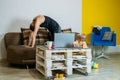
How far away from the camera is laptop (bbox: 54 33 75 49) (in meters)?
→ 4.48

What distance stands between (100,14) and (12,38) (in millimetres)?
2822

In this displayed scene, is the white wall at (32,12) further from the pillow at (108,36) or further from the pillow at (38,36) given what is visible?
the pillow at (108,36)

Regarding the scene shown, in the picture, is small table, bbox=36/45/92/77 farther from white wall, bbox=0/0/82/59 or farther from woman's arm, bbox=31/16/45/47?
white wall, bbox=0/0/82/59

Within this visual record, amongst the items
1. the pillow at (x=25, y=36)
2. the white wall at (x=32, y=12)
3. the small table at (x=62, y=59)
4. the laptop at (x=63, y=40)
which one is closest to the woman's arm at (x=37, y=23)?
the small table at (x=62, y=59)

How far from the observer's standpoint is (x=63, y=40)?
455 centimetres

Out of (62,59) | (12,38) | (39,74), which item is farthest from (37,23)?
(12,38)

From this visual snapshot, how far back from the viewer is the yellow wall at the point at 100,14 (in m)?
7.12

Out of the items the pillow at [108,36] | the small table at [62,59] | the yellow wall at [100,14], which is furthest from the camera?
the yellow wall at [100,14]

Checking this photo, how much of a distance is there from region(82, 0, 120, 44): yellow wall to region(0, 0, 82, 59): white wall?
25 cm

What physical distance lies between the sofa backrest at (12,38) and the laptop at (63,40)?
174 cm

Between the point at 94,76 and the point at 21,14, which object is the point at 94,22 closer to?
the point at 21,14

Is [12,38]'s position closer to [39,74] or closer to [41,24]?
[41,24]

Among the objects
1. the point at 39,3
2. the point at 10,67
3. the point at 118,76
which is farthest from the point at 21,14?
the point at 118,76

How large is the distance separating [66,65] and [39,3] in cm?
266
